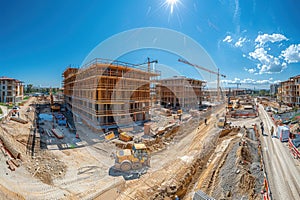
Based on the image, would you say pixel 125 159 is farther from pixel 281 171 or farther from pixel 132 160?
pixel 281 171

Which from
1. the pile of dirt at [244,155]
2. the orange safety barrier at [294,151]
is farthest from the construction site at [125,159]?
the orange safety barrier at [294,151]

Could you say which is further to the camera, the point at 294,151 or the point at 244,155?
the point at 294,151

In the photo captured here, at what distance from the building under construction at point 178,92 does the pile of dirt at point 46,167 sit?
30.9 meters

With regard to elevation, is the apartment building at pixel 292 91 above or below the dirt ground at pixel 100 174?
above

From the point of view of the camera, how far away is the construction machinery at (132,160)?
9656 mm

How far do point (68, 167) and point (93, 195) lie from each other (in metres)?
4.18

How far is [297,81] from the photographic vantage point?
39.7m

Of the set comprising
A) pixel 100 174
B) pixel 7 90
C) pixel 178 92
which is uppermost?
pixel 7 90

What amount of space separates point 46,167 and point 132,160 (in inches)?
231

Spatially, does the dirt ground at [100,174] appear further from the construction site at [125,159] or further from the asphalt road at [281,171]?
the asphalt road at [281,171]

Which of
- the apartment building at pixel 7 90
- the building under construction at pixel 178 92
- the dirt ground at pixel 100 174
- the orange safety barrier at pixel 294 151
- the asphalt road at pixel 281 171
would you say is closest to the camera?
the asphalt road at pixel 281 171

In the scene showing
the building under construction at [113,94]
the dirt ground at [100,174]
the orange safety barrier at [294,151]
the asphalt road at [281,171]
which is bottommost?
the dirt ground at [100,174]

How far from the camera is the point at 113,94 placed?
Answer: 62.1 ft

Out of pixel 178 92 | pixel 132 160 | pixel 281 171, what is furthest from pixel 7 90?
pixel 281 171
